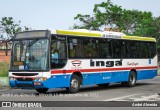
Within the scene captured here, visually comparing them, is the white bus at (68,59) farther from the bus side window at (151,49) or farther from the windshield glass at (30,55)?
the bus side window at (151,49)

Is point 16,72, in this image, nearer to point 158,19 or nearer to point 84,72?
point 84,72

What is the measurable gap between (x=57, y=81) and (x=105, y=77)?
163 inches

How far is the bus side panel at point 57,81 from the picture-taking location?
17.8 m

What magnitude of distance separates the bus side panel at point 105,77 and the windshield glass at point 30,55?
289 centimetres

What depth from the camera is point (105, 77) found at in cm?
2170

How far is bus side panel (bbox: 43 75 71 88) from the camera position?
1777 centimetres

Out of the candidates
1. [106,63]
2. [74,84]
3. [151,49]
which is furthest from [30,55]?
[151,49]

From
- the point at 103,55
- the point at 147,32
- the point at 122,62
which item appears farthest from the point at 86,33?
the point at 147,32

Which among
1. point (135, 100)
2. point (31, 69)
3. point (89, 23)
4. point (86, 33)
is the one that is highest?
point (89, 23)

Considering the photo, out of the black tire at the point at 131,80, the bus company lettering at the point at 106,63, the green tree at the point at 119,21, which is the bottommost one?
the black tire at the point at 131,80

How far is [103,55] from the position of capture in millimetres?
21516

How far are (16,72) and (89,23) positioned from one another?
38488 mm

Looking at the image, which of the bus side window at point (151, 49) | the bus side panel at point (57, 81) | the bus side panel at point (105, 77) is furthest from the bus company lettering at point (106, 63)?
the bus side window at point (151, 49)

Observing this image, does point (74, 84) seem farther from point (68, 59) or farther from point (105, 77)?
point (105, 77)
